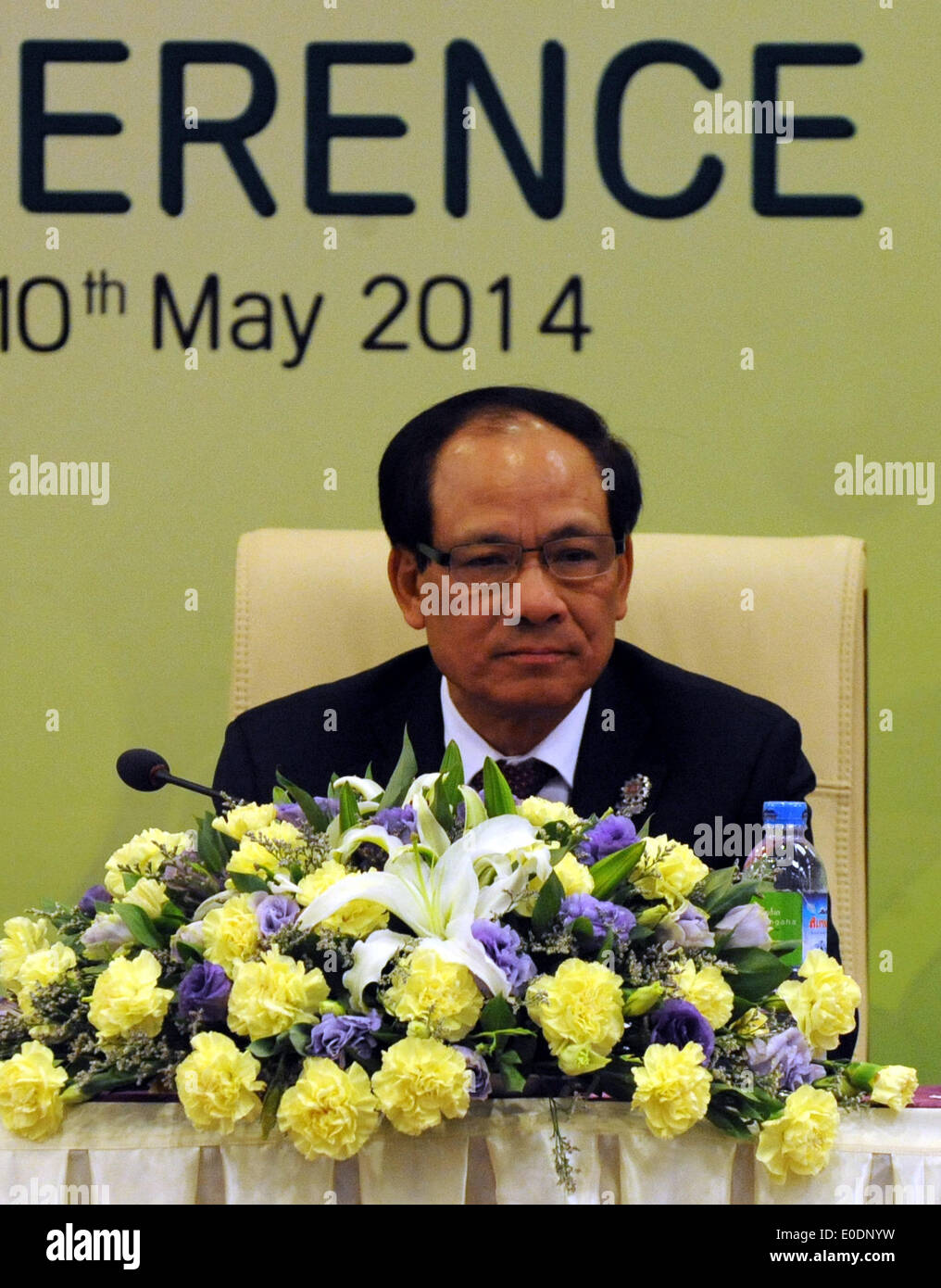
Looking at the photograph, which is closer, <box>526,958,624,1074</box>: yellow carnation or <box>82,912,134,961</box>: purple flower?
<box>526,958,624,1074</box>: yellow carnation

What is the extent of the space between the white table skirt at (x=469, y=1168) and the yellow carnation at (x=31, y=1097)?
16 millimetres

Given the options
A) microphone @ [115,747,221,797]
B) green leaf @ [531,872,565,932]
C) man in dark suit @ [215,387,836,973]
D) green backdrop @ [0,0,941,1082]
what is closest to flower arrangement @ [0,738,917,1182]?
green leaf @ [531,872,565,932]

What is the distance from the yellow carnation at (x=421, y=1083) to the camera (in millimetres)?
919

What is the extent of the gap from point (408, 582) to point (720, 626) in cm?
41

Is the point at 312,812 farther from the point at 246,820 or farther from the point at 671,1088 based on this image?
the point at 671,1088

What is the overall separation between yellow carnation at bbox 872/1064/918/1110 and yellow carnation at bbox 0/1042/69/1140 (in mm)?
534

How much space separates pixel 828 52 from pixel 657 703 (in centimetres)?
111

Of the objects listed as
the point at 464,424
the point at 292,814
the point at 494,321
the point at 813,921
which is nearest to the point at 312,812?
the point at 292,814

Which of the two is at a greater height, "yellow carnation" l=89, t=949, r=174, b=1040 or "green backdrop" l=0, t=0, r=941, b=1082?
"green backdrop" l=0, t=0, r=941, b=1082

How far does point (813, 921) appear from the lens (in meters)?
1.49

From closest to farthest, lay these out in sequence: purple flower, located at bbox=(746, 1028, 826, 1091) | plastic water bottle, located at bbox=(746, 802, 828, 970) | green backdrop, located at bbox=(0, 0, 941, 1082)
Result: purple flower, located at bbox=(746, 1028, 826, 1091) < plastic water bottle, located at bbox=(746, 802, 828, 970) < green backdrop, located at bbox=(0, 0, 941, 1082)

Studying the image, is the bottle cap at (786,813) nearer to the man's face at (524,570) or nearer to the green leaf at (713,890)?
the green leaf at (713,890)

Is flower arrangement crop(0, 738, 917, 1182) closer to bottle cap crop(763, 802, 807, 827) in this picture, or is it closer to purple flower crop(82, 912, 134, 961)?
purple flower crop(82, 912, 134, 961)

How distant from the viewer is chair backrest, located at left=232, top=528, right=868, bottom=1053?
206 centimetres
